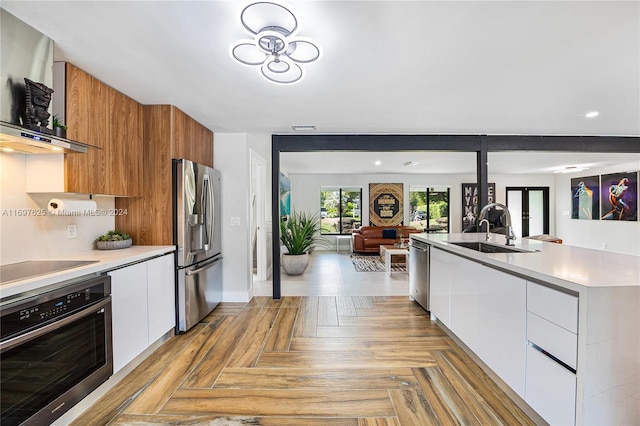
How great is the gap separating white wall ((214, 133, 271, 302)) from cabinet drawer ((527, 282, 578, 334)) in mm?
3031

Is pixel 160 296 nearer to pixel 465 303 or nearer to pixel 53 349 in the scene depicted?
pixel 53 349

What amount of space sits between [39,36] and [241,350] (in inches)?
99.2

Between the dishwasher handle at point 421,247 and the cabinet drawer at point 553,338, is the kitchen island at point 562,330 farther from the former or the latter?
the dishwasher handle at point 421,247

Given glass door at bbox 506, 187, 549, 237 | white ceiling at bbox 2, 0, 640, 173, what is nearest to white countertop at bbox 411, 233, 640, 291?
white ceiling at bbox 2, 0, 640, 173

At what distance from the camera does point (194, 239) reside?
2.95 meters

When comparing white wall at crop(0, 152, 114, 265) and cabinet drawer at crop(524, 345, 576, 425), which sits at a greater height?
white wall at crop(0, 152, 114, 265)

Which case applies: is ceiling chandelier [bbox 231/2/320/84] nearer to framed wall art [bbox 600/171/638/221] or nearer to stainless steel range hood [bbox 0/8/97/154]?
stainless steel range hood [bbox 0/8/97/154]

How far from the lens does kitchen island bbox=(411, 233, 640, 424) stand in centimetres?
124

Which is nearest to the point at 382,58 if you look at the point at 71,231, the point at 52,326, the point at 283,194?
the point at 52,326

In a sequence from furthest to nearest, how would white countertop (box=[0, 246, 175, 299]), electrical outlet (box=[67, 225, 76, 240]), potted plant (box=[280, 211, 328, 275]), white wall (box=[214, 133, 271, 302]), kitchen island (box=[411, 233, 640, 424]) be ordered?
potted plant (box=[280, 211, 328, 275])
white wall (box=[214, 133, 271, 302])
electrical outlet (box=[67, 225, 76, 240])
white countertop (box=[0, 246, 175, 299])
kitchen island (box=[411, 233, 640, 424])

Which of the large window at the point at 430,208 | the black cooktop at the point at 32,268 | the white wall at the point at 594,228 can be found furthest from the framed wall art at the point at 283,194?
the white wall at the point at 594,228

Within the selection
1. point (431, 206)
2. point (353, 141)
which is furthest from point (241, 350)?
point (431, 206)

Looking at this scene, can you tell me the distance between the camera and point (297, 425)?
1.61 meters

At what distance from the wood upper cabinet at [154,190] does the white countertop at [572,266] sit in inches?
108
